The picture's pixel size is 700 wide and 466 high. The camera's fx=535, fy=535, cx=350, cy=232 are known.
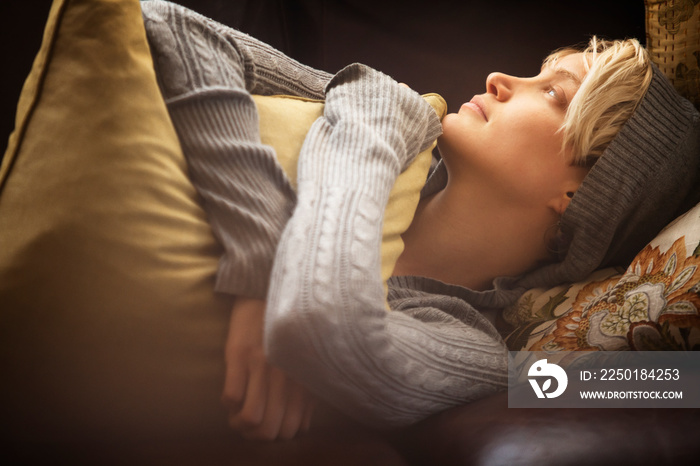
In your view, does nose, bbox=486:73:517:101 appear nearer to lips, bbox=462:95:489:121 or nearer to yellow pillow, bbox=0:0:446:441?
lips, bbox=462:95:489:121

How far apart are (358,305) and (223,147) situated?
0.73 feet

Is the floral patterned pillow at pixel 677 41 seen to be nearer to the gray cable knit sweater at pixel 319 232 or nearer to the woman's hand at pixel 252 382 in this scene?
the gray cable knit sweater at pixel 319 232

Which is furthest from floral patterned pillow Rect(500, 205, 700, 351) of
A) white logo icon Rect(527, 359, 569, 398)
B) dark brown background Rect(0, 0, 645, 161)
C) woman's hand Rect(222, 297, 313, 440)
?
dark brown background Rect(0, 0, 645, 161)

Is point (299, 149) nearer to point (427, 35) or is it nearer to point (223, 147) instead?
point (223, 147)

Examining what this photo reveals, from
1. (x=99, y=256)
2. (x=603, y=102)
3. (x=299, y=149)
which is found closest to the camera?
(x=99, y=256)

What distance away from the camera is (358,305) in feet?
1.72

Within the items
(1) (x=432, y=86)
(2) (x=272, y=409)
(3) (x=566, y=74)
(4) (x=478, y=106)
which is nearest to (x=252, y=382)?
(2) (x=272, y=409)

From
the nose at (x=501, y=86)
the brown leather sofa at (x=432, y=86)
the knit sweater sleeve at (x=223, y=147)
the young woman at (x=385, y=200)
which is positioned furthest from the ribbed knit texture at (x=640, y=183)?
the knit sweater sleeve at (x=223, y=147)

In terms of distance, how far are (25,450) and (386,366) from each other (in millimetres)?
347

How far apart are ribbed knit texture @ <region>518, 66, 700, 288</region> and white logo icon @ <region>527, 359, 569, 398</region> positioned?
0.25m

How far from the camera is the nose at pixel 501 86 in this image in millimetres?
867

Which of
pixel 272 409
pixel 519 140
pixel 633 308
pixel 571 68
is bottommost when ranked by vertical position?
pixel 272 409

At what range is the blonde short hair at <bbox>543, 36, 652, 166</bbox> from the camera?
808 mm

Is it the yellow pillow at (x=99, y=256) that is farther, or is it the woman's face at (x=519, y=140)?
the woman's face at (x=519, y=140)
